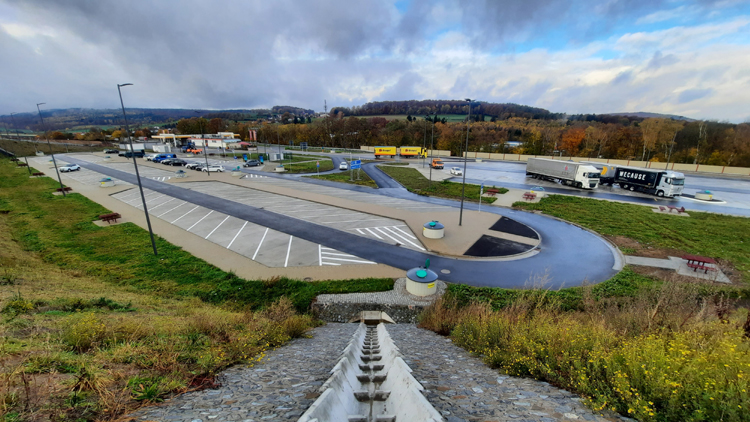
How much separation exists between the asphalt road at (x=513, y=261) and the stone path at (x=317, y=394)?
7.46m

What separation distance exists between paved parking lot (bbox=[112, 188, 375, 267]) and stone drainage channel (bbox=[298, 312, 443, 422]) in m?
11.0

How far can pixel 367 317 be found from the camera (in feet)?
40.5

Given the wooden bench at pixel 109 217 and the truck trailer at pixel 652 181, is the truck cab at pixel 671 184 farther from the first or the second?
the wooden bench at pixel 109 217

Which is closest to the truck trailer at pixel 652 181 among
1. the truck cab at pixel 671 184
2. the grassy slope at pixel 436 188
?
the truck cab at pixel 671 184

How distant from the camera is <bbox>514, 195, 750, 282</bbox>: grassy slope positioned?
18.0 meters

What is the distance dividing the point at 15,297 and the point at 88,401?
28.1ft

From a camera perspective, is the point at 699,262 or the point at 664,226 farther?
the point at 664,226

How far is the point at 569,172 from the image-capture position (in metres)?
37.8

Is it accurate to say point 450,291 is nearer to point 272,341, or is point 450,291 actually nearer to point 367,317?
point 367,317

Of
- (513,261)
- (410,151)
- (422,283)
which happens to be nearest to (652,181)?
(513,261)

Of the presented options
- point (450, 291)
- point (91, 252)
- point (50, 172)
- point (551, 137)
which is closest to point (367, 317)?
point (450, 291)

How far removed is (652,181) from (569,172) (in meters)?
8.35

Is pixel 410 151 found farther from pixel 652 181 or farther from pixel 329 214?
pixel 329 214

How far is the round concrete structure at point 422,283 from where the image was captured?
Answer: 13102 millimetres
